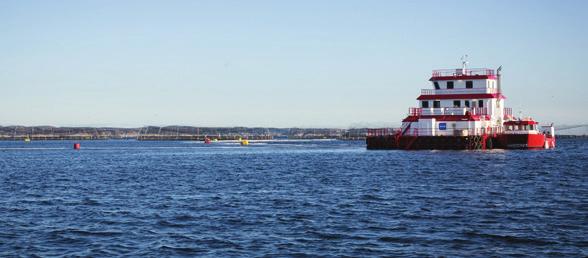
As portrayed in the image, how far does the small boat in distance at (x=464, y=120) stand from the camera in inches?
3196

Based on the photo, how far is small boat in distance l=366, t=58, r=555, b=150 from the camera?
81188mm

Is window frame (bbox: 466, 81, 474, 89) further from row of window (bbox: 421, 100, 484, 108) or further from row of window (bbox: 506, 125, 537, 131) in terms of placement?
row of window (bbox: 506, 125, 537, 131)

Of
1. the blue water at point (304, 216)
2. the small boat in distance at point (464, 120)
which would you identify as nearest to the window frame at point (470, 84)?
the small boat in distance at point (464, 120)

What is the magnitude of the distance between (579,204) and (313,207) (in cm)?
1137

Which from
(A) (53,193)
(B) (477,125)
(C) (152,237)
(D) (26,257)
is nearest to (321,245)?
(C) (152,237)

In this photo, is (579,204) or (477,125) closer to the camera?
(579,204)

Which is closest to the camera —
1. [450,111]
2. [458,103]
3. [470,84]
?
[450,111]

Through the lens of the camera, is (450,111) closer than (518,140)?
No

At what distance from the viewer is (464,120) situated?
3201 inches

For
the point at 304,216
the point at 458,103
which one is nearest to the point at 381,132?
the point at 458,103

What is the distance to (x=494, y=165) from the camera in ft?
190

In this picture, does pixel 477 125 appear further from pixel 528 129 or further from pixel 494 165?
pixel 494 165

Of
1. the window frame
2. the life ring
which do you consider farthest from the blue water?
the window frame

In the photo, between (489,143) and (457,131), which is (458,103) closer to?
(457,131)
